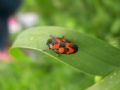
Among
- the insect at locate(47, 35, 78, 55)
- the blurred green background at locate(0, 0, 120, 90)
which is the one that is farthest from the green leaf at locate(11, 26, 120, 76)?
the blurred green background at locate(0, 0, 120, 90)

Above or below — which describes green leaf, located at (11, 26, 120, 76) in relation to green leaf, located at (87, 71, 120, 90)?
above

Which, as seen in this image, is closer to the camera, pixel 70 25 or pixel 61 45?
pixel 61 45

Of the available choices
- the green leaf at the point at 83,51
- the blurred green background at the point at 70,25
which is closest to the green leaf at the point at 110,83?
the green leaf at the point at 83,51

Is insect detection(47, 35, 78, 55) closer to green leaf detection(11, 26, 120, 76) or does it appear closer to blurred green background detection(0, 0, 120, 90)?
green leaf detection(11, 26, 120, 76)

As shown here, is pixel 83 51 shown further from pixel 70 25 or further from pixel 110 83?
pixel 70 25

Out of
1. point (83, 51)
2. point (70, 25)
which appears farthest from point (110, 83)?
point (70, 25)
